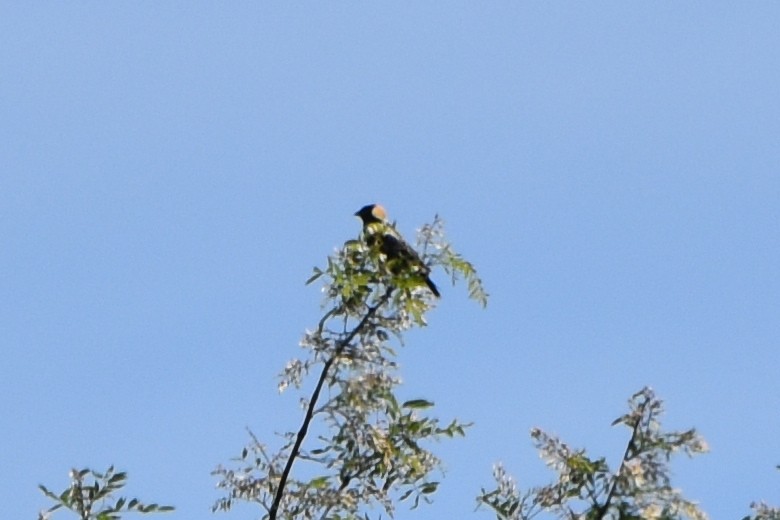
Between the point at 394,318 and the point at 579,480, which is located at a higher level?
the point at 394,318

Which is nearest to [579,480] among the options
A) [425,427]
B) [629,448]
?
[629,448]

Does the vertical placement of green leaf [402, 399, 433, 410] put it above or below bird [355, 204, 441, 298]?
below

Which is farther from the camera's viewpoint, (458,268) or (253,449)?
(458,268)

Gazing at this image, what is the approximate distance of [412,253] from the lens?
699 cm

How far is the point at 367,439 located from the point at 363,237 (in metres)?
0.95

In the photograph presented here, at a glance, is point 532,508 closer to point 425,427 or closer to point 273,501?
point 425,427

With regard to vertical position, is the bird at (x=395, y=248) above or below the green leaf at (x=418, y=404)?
above

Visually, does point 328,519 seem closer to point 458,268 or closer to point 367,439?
point 367,439

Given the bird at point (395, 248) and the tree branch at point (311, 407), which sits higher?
the bird at point (395, 248)

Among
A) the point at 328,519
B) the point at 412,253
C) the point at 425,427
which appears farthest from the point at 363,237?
the point at 328,519

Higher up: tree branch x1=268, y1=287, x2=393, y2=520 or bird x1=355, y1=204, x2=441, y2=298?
bird x1=355, y1=204, x2=441, y2=298

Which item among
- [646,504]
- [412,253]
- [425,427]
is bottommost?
[646,504]

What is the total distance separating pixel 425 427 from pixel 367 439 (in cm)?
36

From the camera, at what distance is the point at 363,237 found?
7.15 m
